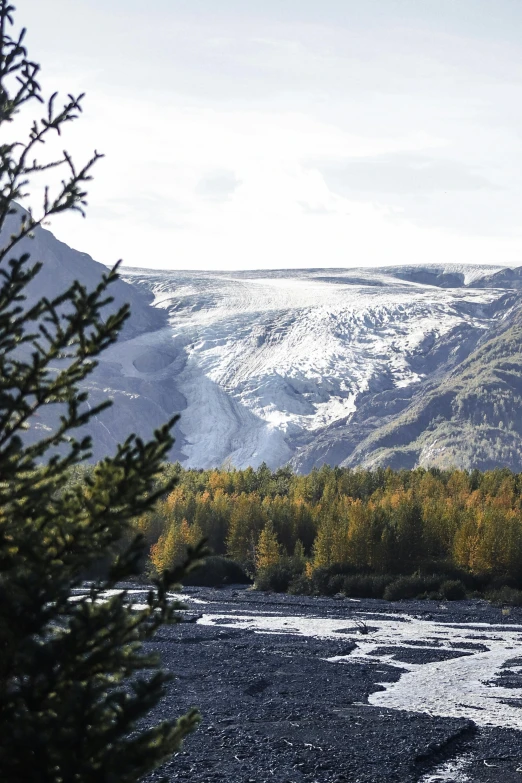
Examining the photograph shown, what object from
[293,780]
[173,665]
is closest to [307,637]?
[173,665]

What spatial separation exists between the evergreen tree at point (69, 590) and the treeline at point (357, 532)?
2351 inches

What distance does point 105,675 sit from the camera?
5.82 metres

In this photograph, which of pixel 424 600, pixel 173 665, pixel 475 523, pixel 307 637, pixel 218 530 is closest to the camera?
pixel 173 665

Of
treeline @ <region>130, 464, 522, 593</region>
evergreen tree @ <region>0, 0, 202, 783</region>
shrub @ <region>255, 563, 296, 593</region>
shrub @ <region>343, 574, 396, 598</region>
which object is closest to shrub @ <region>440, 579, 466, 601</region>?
treeline @ <region>130, 464, 522, 593</region>

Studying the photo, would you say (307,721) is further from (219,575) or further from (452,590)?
(219,575)

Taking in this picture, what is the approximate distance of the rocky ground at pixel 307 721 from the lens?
19.8 m

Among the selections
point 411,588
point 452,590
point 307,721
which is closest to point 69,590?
point 307,721

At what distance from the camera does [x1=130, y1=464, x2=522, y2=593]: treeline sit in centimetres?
6694

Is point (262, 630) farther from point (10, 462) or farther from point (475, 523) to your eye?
point (10, 462)

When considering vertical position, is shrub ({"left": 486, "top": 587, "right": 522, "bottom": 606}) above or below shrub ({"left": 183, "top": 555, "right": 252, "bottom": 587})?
above

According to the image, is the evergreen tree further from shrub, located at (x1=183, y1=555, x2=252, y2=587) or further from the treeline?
shrub, located at (x1=183, y1=555, x2=252, y2=587)

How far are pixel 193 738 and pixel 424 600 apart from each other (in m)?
40.1

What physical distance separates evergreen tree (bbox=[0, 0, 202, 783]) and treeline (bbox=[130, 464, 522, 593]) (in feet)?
196

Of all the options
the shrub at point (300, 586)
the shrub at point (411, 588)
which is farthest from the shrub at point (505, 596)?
the shrub at point (300, 586)
